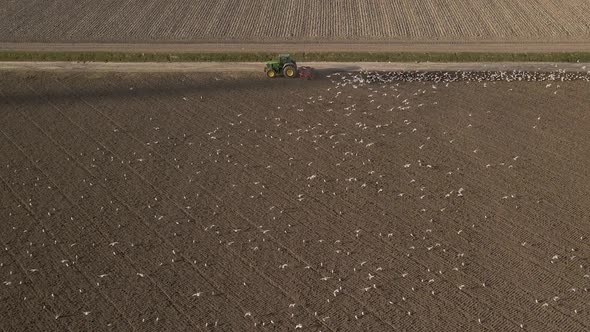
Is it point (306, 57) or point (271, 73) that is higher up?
point (271, 73)

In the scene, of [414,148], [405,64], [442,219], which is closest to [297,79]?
[405,64]

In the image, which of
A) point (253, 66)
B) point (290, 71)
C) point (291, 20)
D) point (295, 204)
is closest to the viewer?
point (295, 204)

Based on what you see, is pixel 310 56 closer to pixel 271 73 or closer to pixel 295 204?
pixel 271 73

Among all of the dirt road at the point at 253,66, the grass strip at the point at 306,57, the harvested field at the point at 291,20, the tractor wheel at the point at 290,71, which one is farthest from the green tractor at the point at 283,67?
the harvested field at the point at 291,20

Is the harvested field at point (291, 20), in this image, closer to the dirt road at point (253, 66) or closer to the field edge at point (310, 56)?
the field edge at point (310, 56)

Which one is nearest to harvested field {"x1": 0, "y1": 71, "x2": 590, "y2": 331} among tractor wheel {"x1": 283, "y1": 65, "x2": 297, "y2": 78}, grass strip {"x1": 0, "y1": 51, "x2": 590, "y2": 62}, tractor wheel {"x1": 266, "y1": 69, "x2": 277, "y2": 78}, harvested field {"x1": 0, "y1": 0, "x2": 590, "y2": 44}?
tractor wheel {"x1": 266, "y1": 69, "x2": 277, "y2": 78}

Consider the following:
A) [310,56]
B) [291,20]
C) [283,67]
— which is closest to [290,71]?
[283,67]

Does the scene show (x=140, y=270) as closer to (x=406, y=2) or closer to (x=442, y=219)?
(x=442, y=219)
